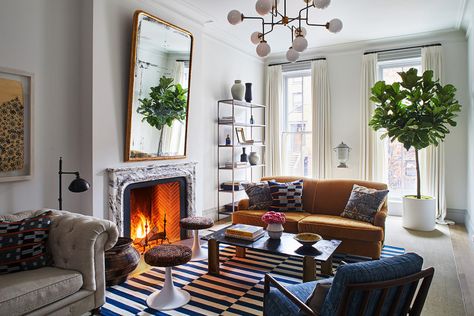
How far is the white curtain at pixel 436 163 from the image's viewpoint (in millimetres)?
5496

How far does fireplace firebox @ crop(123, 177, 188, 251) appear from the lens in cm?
424

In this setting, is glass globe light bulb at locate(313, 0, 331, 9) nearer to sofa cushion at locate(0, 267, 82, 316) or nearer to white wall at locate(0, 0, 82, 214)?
white wall at locate(0, 0, 82, 214)

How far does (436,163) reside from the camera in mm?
5527

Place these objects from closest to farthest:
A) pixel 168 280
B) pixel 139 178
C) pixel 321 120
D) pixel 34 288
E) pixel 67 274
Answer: pixel 34 288, pixel 67 274, pixel 168 280, pixel 139 178, pixel 321 120

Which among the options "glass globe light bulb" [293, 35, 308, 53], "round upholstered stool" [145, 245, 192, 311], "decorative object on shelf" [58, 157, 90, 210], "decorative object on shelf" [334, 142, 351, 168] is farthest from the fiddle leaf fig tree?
"decorative object on shelf" [58, 157, 90, 210]

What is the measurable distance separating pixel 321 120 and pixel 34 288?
553 cm

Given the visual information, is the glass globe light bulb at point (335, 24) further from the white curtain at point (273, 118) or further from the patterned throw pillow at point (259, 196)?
the white curtain at point (273, 118)

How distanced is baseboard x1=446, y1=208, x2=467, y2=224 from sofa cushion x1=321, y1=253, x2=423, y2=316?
4723mm

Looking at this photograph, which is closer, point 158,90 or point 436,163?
point 158,90

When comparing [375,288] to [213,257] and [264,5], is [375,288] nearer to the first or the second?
[213,257]

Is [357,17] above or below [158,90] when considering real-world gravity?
above

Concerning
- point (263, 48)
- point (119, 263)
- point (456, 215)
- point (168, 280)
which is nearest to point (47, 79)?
point (119, 263)

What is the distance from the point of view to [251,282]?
10.4 feet

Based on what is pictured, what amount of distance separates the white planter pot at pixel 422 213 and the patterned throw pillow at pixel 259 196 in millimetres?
2263
